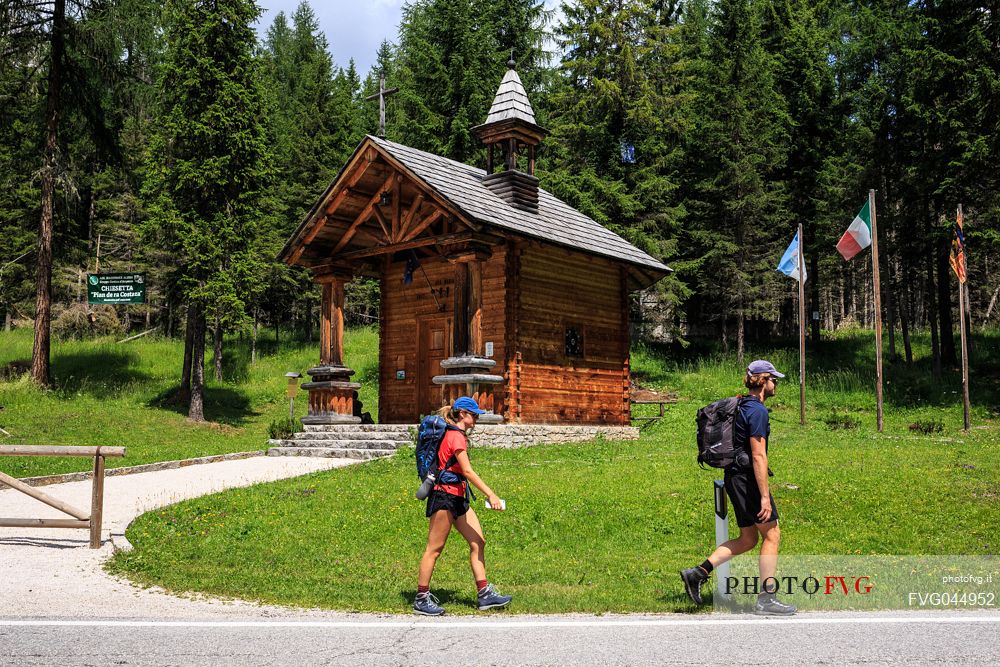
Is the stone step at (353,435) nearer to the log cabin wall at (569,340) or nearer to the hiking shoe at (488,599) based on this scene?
the log cabin wall at (569,340)

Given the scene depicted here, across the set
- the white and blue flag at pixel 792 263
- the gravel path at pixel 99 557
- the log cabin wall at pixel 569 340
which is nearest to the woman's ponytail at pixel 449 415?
the gravel path at pixel 99 557

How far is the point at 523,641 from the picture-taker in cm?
557

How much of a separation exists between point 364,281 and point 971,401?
30.6 metres

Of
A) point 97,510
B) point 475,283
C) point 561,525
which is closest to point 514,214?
point 475,283

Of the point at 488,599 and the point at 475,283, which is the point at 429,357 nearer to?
the point at 475,283

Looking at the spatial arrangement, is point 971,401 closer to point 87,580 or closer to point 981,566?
point 981,566

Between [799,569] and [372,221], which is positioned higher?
[372,221]

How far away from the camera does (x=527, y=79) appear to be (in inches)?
1695

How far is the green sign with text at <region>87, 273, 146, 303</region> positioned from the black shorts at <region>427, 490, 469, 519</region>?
24.9 meters

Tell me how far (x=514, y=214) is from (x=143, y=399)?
1724cm

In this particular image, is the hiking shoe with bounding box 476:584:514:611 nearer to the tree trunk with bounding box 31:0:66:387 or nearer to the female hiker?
the female hiker

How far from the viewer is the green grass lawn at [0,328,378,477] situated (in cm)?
2192

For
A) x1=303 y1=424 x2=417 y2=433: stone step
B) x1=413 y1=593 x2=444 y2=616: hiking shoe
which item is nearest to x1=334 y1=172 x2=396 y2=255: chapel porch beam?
x1=303 y1=424 x2=417 y2=433: stone step

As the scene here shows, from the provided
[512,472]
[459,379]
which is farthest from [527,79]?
[512,472]
